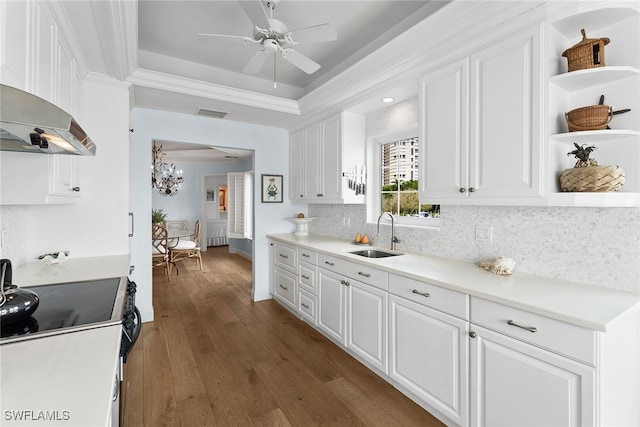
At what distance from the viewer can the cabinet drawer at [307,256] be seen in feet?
10.4

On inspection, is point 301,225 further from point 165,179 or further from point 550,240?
point 165,179

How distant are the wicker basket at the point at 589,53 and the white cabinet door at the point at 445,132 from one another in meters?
0.56

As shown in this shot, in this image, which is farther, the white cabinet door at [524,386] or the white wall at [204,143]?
the white wall at [204,143]

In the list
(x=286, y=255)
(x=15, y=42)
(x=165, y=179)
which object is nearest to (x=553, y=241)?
(x=286, y=255)

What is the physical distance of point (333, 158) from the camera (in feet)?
11.4

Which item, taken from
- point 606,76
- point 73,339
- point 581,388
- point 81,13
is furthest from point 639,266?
point 81,13

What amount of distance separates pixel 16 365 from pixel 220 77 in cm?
333

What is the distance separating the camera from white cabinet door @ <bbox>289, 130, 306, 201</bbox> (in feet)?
13.5

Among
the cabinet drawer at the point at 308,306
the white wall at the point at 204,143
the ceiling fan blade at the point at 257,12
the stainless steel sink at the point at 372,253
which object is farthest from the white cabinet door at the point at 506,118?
the white wall at the point at 204,143

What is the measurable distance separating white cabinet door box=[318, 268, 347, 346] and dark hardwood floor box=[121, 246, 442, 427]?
15 centimetres

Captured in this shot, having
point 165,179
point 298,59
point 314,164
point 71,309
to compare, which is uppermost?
point 298,59

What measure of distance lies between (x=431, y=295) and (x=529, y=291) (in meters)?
0.51

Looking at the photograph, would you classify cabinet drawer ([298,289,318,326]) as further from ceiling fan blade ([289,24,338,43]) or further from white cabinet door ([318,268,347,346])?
ceiling fan blade ([289,24,338,43])

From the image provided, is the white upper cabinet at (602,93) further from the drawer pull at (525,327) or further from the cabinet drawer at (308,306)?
the cabinet drawer at (308,306)
